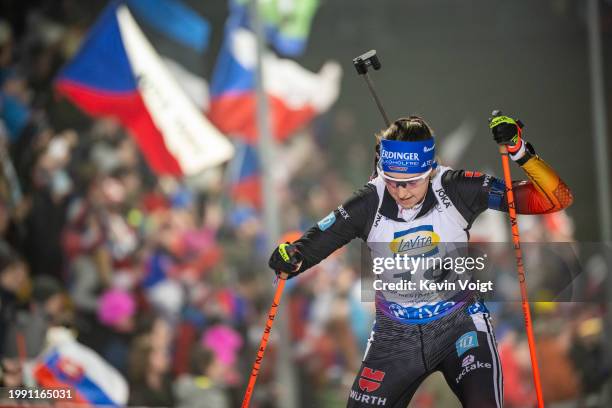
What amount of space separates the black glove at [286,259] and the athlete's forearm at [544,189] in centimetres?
118

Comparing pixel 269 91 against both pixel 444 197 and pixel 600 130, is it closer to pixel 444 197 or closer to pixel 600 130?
pixel 600 130

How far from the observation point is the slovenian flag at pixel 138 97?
1047 centimetres

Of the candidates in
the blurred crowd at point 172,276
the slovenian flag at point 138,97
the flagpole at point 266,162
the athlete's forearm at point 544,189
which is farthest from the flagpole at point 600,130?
the athlete's forearm at point 544,189

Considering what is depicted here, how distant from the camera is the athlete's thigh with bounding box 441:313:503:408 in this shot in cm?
438

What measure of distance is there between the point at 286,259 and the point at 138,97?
6289 mm

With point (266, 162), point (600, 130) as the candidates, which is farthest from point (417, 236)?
point (600, 130)

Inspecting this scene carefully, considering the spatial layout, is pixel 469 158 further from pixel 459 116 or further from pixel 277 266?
pixel 277 266

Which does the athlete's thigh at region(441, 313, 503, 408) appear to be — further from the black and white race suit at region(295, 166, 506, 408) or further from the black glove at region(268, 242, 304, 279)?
the black glove at region(268, 242, 304, 279)

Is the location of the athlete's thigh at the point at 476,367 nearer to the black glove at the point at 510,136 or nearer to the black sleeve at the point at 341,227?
the black sleeve at the point at 341,227

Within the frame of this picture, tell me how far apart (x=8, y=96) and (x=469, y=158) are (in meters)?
5.57

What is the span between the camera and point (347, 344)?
9547mm

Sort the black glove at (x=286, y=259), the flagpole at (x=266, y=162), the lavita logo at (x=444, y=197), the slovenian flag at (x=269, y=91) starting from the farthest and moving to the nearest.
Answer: the slovenian flag at (x=269, y=91) → the flagpole at (x=266, y=162) → the black glove at (x=286, y=259) → the lavita logo at (x=444, y=197)

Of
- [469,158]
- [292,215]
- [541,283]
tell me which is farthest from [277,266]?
[469,158]

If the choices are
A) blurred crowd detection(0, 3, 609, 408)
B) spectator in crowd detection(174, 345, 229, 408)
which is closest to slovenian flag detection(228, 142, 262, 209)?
blurred crowd detection(0, 3, 609, 408)
